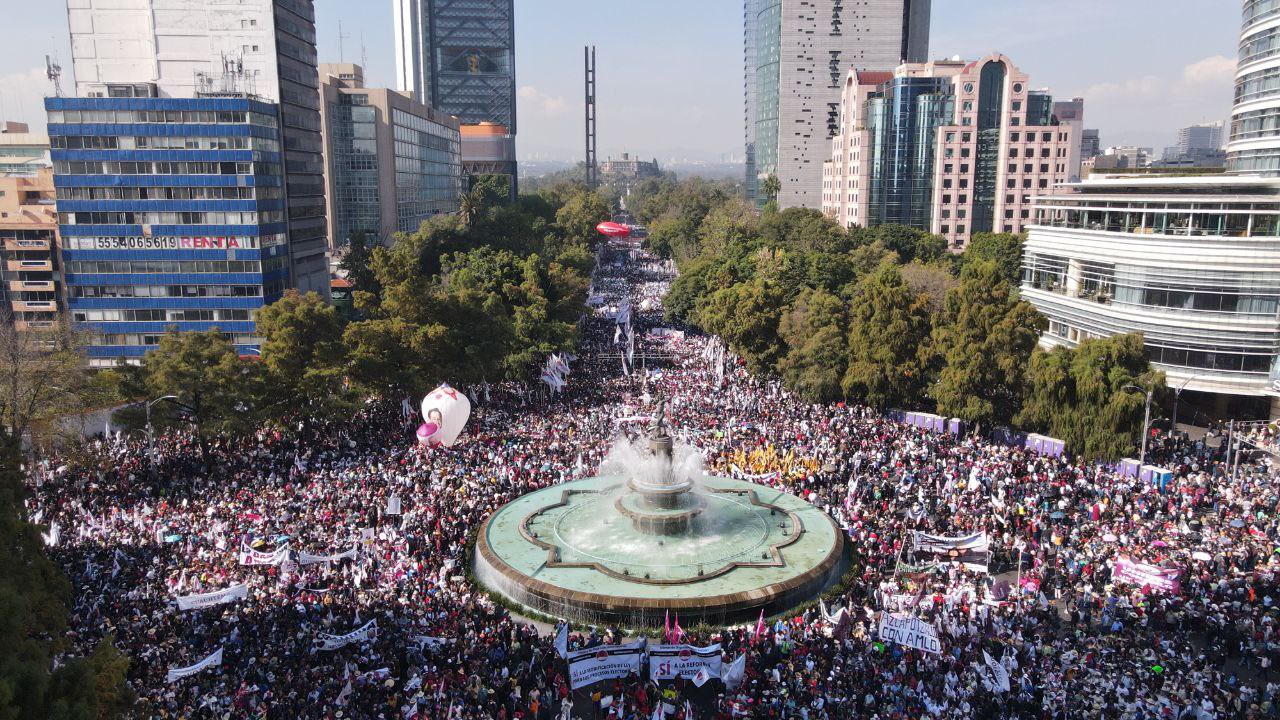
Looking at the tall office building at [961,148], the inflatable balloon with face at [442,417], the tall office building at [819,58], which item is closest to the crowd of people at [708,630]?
the inflatable balloon with face at [442,417]

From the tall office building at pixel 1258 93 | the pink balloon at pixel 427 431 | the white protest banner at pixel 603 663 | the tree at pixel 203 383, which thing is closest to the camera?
the white protest banner at pixel 603 663

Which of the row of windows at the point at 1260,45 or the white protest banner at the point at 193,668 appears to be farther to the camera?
the row of windows at the point at 1260,45

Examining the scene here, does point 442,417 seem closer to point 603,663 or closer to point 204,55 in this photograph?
point 603,663

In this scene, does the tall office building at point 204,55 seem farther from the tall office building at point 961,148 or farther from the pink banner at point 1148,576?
the tall office building at point 961,148

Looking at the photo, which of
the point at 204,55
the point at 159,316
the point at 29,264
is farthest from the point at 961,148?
the point at 29,264

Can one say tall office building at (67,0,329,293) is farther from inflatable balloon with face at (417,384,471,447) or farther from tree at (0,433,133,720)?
tree at (0,433,133,720)

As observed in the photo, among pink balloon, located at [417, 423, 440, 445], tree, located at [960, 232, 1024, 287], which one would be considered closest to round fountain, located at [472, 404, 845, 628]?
pink balloon, located at [417, 423, 440, 445]
